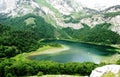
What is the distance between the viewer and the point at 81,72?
5979 inches

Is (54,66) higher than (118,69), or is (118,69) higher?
(118,69)

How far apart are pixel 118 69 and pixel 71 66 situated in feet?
283

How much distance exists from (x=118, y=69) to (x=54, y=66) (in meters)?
85.7

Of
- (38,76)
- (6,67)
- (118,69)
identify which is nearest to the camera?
(118,69)

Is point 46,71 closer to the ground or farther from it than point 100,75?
closer to the ground

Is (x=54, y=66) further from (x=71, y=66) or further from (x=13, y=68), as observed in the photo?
(x=13, y=68)

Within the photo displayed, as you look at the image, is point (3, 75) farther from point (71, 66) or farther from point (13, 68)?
point (71, 66)

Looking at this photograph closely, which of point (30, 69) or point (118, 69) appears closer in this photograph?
point (118, 69)

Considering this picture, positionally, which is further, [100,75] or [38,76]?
[38,76]

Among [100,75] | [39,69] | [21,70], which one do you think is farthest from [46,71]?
[100,75]

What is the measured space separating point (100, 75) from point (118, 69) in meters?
5.08

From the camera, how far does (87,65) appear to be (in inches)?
6063

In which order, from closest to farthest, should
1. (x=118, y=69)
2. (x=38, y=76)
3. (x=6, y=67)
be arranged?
(x=118, y=69) < (x=38, y=76) < (x=6, y=67)

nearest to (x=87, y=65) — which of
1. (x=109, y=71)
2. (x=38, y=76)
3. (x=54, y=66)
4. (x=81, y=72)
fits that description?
(x=81, y=72)
